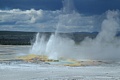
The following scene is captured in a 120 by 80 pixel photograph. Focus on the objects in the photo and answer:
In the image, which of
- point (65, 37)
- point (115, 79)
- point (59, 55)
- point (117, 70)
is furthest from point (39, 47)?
point (115, 79)

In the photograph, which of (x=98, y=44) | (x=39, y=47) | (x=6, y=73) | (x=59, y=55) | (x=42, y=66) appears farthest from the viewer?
(x=98, y=44)

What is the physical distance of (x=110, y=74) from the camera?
2267cm

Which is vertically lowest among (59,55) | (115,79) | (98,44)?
(115,79)

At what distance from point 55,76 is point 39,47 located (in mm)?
23131

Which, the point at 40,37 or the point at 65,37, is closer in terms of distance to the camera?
the point at 65,37

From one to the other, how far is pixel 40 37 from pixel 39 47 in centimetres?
891

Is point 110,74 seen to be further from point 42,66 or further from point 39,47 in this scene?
point 39,47

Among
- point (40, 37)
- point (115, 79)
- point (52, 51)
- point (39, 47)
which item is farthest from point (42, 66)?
point (40, 37)

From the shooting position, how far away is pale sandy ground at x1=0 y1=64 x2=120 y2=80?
2086 centimetres

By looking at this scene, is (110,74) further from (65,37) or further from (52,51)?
(65,37)

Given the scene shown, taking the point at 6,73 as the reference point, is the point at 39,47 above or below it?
above

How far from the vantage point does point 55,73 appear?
896 inches

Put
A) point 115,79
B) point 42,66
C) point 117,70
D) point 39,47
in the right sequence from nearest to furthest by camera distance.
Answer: point 115,79 < point 117,70 < point 42,66 < point 39,47

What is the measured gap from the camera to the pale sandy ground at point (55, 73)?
20859 mm
